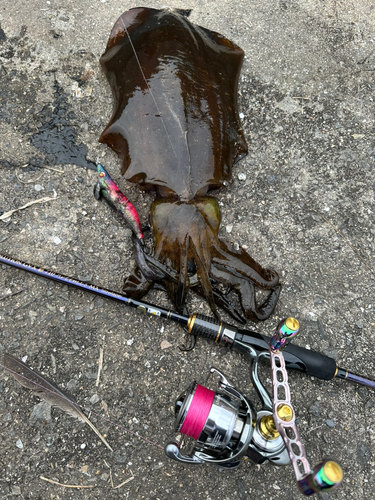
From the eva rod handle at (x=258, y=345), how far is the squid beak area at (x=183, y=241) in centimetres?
16

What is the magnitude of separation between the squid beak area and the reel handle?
0.64 m

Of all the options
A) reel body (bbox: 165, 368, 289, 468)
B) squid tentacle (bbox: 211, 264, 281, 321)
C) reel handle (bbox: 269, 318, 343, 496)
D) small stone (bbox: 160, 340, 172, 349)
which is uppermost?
reel handle (bbox: 269, 318, 343, 496)

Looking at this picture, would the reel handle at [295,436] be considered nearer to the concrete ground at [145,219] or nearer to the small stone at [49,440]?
the concrete ground at [145,219]

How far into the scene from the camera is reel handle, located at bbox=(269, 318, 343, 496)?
1.53 m

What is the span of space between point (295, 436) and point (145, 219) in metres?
1.93

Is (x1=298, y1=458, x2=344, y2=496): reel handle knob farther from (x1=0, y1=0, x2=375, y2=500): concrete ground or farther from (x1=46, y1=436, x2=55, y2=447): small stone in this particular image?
(x1=46, y1=436, x2=55, y2=447): small stone

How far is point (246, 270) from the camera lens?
2754 millimetres

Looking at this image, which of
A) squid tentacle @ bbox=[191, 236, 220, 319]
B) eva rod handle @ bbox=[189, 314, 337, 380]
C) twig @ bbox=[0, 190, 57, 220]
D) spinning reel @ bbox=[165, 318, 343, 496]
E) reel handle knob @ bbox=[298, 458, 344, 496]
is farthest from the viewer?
twig @ bbox=[0, 190, 57, 220]

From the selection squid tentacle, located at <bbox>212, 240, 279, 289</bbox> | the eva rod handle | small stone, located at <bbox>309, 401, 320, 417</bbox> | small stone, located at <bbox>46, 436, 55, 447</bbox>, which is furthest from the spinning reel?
small stone, located at <bbox>46, 436, 55, 447</bbox>

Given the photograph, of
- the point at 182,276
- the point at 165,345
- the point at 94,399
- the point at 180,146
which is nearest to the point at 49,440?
the point at 94,399

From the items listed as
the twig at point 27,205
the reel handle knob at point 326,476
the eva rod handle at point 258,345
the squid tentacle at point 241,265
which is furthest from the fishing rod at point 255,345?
the twig at point 27,205

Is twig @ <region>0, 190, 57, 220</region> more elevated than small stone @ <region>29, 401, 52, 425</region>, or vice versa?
twig @ <region>0, 190, 57, 220</region>

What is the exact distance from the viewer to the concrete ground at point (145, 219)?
254 cm

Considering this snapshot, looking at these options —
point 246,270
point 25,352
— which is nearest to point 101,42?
point 246,270
